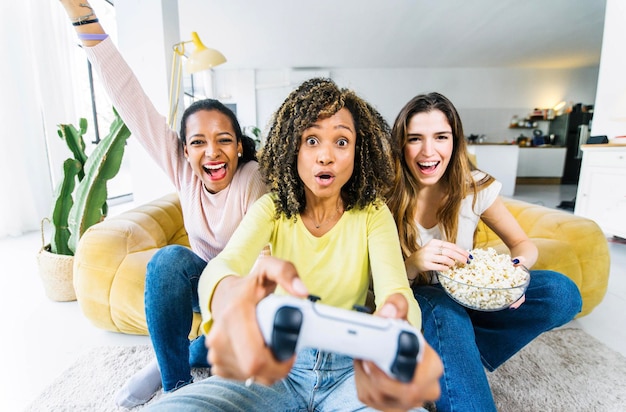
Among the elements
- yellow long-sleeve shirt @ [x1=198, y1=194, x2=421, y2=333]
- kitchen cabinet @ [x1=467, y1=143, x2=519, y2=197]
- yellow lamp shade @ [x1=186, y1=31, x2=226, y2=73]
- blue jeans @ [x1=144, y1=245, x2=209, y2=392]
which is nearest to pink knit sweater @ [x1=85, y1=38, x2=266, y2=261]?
blue jeans @ [x1=144, y1=245, x2=209, y2=392]

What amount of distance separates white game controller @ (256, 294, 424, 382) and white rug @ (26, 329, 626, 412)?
90 cm

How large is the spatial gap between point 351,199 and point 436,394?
1.62 ft

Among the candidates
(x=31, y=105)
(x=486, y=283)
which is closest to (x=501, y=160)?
(x=486, y=283)

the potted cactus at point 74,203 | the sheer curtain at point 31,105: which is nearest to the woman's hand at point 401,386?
the potted cactus at point 74,203

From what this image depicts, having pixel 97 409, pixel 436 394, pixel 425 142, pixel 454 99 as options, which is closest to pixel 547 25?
pixel 454 99

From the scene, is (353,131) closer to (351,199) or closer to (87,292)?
(351,199)

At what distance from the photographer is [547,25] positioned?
14.6 feet

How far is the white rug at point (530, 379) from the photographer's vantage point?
997mm

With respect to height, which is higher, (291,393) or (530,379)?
(291,393)

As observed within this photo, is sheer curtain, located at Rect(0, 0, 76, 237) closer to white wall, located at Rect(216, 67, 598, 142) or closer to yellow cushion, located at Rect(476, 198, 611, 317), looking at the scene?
yellow cushion, located at Rect(476, 198, 611, 317)

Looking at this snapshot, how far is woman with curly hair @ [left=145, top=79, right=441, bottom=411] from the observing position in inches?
23.2

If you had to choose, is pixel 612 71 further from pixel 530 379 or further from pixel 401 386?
pixel 401 386

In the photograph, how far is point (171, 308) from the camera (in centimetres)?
87

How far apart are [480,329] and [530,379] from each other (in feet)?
1.18
